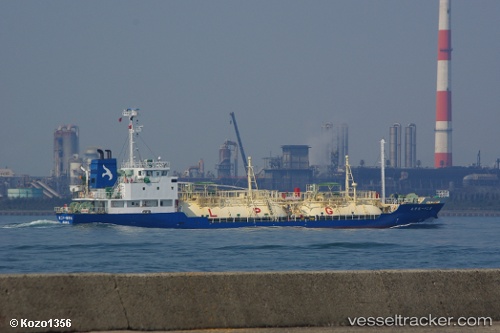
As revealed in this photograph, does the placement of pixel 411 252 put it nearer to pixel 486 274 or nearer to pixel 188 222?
pixel 188 222

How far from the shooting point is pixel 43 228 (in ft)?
244

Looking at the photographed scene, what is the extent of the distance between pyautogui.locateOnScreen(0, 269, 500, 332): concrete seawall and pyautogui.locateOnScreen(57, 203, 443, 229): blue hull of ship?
59.9 m

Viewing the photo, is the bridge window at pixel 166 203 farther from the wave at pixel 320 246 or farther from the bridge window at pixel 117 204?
the wave at pixel 320 246

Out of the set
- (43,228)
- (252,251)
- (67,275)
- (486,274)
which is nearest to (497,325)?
(486,274)

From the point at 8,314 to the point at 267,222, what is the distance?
63.7m

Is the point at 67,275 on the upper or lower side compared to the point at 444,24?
lower

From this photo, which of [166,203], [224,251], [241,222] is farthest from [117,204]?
[224,251]

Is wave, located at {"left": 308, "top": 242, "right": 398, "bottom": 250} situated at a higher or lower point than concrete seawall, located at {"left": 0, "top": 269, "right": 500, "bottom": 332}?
lower

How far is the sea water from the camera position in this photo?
35.2 m

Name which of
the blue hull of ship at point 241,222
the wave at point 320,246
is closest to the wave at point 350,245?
the wave at point 320,246

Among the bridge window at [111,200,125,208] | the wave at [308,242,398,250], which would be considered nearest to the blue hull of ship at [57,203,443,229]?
the bridge window at [111,200,125,208]

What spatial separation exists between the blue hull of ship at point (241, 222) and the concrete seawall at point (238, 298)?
59924mm

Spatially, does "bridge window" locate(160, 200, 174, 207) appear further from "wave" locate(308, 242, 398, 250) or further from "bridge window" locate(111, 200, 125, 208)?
"wave" locate(308, 242, 398, 250)

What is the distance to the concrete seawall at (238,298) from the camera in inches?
353
